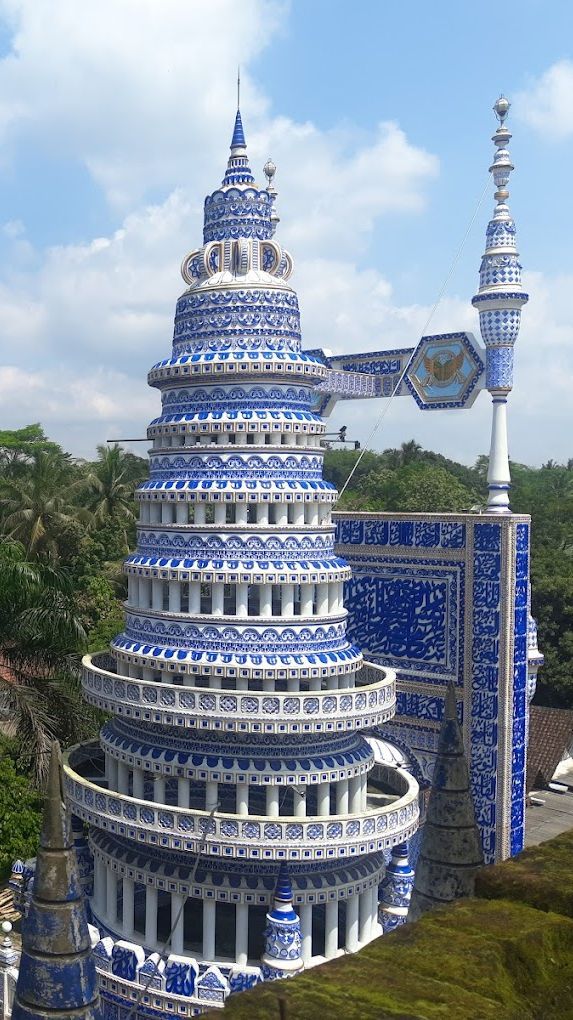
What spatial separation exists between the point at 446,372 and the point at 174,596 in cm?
718

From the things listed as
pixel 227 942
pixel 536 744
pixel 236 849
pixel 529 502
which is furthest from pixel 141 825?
pixel 529 502

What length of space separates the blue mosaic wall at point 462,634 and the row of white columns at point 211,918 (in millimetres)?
2980

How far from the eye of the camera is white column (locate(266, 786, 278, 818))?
12.9 m

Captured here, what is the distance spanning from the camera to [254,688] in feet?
45.5

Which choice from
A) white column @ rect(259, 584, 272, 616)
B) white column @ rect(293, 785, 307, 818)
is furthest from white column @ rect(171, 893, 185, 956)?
white column @ rect(259, 584, 272, 616)

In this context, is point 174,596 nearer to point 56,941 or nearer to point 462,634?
point 462,634

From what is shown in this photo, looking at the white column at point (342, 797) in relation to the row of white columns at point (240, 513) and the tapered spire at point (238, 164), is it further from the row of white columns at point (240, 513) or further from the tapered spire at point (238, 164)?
the tapered spire at point (238, 164)

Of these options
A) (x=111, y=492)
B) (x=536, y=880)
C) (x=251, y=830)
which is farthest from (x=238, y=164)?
(x=111, y=492)

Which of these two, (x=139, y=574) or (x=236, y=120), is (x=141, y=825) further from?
(x=236, y=120)

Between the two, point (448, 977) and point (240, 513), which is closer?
point (448, 977)

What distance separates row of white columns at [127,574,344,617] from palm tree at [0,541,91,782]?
11.9 feet

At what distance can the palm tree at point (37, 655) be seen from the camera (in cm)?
1709

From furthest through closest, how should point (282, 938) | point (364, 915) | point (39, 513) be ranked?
point (39, 513) < point (364, 915) < point (282, 938)

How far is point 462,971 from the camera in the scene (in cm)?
376
